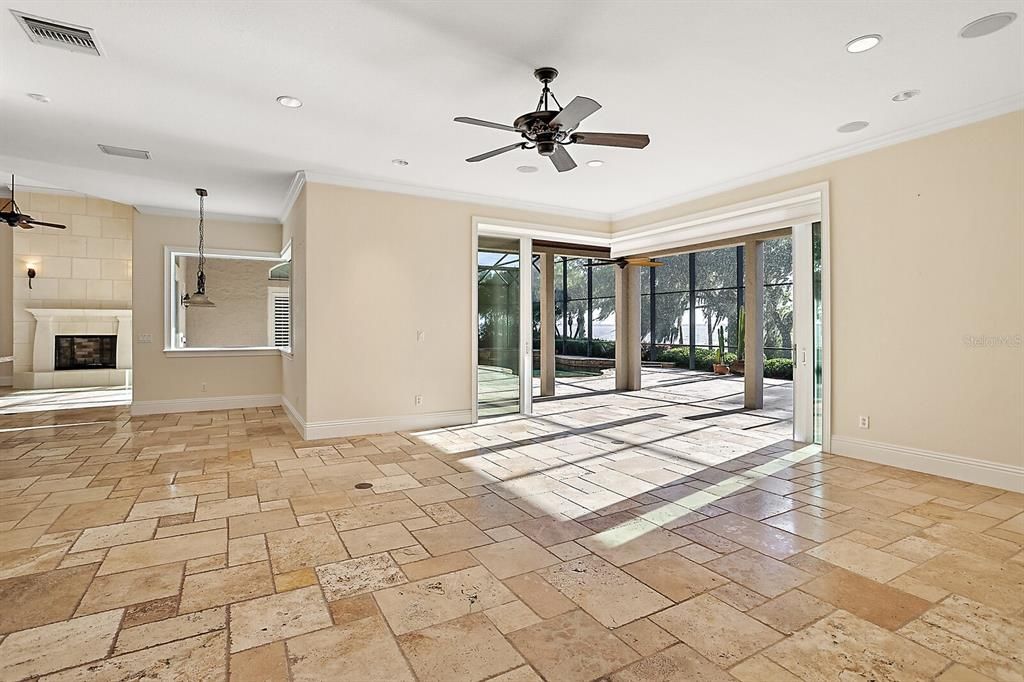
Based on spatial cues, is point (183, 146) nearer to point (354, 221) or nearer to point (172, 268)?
point (354, 221)

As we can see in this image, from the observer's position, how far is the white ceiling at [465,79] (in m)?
2.73

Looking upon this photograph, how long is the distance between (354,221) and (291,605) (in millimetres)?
4203

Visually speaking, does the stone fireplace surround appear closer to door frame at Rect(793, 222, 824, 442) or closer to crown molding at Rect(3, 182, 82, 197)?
crown molding at Rect(3, 182, 82, 197)


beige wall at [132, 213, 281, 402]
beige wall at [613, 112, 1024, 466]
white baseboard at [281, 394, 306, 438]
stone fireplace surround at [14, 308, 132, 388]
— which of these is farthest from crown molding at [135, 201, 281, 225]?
beige wall at [613, 112, 1024, 466]

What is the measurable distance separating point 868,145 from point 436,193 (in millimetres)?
4213

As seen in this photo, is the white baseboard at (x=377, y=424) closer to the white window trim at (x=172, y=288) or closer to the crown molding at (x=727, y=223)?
the white window trim at (x=172, y=288)

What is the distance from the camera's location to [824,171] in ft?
16.2

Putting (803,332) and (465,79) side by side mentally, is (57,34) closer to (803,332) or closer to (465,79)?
(465,79)

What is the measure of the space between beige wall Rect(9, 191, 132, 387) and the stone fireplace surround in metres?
0.11

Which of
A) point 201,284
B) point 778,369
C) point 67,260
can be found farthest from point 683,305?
point 67,260

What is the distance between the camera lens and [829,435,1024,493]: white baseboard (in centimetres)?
383

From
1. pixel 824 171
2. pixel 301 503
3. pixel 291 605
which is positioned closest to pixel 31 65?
pixel 301 503

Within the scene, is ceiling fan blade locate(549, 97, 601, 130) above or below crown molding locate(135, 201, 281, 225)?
below

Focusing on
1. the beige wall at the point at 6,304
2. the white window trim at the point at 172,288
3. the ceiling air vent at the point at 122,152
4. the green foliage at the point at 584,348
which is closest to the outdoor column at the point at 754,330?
the white window trim at the point at 172,288
